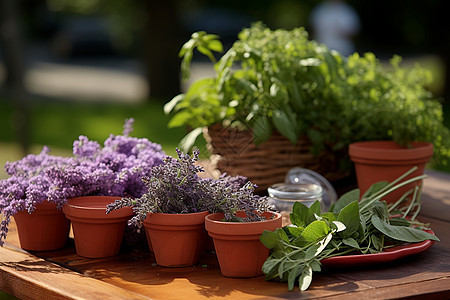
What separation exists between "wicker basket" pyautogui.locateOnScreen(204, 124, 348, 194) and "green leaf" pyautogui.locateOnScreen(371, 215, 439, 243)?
0.70 meters

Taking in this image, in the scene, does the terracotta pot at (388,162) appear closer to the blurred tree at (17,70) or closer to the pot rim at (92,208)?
the pot rim at (92,208)

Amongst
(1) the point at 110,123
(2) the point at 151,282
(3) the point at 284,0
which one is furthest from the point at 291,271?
(3) the point at 284,0

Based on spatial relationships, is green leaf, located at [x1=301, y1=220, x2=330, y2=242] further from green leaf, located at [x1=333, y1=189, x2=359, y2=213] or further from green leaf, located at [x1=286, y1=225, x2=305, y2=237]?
green leaf, located at [x1=333, y1=189, x2=359, y2=213]

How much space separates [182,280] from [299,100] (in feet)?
3.26

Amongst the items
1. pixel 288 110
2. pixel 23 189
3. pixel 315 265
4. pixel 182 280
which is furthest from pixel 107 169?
pixel 288 110

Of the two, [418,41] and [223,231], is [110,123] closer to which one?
[418,41]

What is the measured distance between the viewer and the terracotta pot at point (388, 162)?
7.01 feet

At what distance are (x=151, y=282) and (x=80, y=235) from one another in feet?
0.97

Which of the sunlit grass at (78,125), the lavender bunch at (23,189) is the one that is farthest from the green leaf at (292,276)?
the sunlit grass at (78,125)

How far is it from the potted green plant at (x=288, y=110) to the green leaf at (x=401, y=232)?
2.02 feet

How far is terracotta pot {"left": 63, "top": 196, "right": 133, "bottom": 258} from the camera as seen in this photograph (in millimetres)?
1670

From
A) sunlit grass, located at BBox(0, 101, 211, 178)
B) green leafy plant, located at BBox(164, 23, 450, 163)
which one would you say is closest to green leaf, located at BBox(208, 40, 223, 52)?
green leafy plant, located at BBox(164, 23, 450, 163)

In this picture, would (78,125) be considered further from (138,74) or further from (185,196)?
(138,74)

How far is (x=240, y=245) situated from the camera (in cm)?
153
